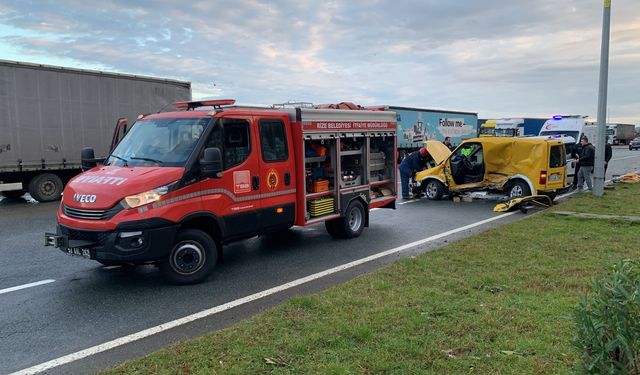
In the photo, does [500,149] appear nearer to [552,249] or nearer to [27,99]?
[552,249]

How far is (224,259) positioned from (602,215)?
8.17 meters

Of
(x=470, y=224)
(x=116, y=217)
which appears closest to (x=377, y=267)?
(x=116, y=217)

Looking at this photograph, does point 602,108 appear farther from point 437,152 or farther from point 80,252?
point 80,252

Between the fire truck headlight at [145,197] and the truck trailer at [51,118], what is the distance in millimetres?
8489

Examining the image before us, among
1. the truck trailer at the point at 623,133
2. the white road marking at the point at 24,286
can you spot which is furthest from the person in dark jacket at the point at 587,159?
the truck trailer at the point at 623,133

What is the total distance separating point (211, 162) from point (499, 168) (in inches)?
404

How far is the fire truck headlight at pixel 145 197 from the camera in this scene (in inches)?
234

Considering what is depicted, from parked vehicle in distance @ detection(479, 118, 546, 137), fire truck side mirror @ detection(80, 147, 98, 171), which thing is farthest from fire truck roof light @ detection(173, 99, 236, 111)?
parked vehicle in distance @ detection(479, 118, 546, 137)

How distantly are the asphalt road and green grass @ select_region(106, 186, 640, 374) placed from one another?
61 centimetres

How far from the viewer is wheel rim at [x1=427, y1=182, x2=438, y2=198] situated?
14855mm

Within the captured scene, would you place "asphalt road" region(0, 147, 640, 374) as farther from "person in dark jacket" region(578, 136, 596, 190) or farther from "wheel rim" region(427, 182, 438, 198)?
"person in dark jacket" region(578, 136, 596, 190)

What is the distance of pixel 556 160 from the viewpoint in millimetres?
13633

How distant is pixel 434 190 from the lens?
14891 millimetres

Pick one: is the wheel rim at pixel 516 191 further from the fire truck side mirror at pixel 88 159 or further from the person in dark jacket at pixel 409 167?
the fire truck side mirror at pixel 88 159
